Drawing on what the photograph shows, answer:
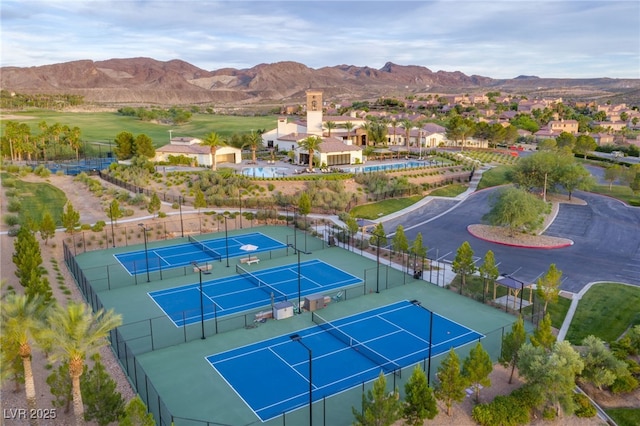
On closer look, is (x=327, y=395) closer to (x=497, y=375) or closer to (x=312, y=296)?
(x=497, y=375)

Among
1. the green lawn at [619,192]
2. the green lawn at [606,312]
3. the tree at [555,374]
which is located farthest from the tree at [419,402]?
the green lawn at [619,192]

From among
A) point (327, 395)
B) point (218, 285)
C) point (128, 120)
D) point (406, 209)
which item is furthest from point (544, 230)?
point (128, 120)

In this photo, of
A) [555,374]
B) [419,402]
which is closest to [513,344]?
[555,374]

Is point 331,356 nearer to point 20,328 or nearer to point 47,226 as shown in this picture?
point 20,328

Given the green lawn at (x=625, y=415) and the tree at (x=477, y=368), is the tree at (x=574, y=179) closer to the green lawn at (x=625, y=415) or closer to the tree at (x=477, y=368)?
the green lawn at (x=625, y=415)

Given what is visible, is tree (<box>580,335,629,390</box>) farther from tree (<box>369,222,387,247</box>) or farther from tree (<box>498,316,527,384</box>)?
tree (<box>369,222,387,247</box>)
